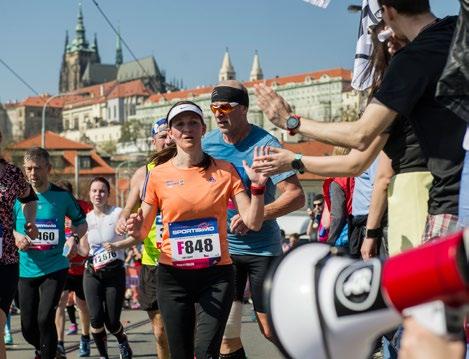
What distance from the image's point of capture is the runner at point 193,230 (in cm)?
552

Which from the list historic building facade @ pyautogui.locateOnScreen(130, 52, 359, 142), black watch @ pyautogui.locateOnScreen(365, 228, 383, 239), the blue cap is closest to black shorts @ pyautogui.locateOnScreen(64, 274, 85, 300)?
the blue cap

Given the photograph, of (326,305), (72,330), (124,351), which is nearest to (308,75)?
(72,330)

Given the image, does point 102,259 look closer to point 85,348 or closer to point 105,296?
point 105,296

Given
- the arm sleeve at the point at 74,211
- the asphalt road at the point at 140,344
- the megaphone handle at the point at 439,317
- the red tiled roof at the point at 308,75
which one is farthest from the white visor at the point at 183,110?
the red tiled roof at the point at 308,75

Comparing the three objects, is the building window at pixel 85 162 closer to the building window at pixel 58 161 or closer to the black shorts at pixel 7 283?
the building window at pixel 58 161

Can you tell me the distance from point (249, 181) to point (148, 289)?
5.31 feet

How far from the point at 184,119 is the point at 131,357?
155 inches

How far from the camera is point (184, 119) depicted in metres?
5.84

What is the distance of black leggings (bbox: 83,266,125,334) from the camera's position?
348 inches

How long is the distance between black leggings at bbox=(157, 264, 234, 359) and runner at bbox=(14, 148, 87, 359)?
8.36ft

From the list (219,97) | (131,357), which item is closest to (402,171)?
(219,97)

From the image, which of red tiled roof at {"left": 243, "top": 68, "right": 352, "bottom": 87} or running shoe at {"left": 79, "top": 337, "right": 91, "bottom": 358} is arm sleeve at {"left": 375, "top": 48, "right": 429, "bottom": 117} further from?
red tiled roof at {"left": 243, "top": 68, "right": 352, "bottom": 87}

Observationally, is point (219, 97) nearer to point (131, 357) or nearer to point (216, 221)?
point (216, 221)

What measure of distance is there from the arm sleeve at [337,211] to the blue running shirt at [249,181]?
54.0 inches
